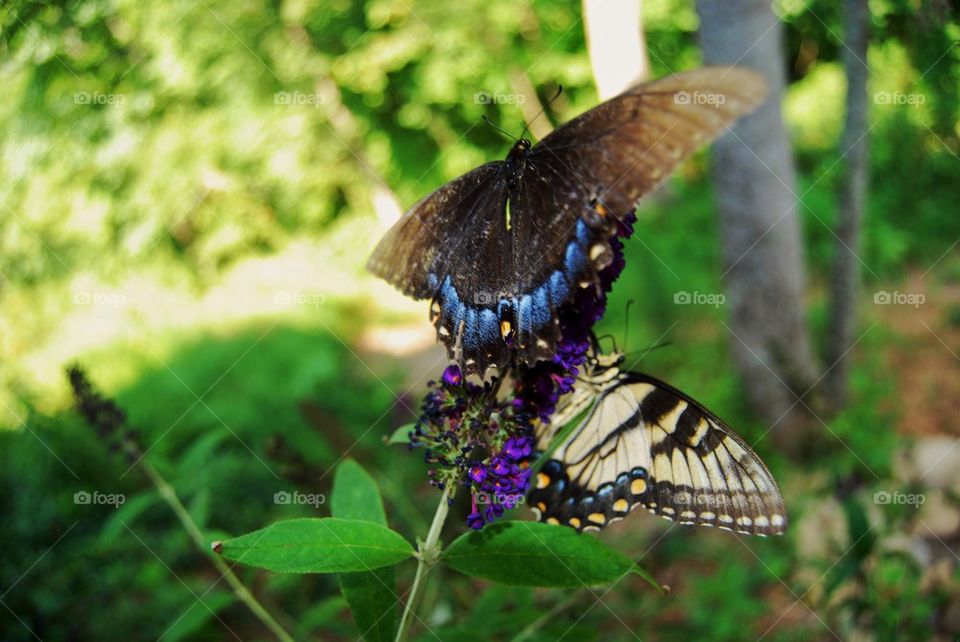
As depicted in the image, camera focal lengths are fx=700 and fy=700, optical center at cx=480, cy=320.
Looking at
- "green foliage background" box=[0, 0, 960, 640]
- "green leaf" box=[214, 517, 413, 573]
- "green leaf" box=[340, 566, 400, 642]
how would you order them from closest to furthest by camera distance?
"green leaf" box=[214, 517, 413, 573] < "green leaf" box=[340, 566, 400, 642] < "green foliage background" box=[0, 0, 960, 640]

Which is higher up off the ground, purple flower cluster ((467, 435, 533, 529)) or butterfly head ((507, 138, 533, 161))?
butterfly head ((507, 138, 533, 161))

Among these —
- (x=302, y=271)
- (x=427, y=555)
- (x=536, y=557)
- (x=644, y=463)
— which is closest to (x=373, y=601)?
(x=427, y=555)

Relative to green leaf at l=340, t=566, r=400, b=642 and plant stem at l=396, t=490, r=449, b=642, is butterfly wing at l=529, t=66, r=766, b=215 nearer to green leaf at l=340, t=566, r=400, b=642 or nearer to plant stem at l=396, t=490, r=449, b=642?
plant stem at l=396, t=490, r=449, b=642

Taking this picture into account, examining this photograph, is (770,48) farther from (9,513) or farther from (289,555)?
(9,513)

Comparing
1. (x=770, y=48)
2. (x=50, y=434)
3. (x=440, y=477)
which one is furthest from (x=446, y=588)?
(x=50, y=434)

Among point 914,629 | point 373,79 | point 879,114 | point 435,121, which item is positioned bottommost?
point 914,629

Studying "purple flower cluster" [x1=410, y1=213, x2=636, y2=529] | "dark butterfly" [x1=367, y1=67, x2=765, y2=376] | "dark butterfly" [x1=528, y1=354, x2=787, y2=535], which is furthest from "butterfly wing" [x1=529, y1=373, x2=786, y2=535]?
"dark butterfly" [x1=367, y1=67, x2=765, y2=376]
